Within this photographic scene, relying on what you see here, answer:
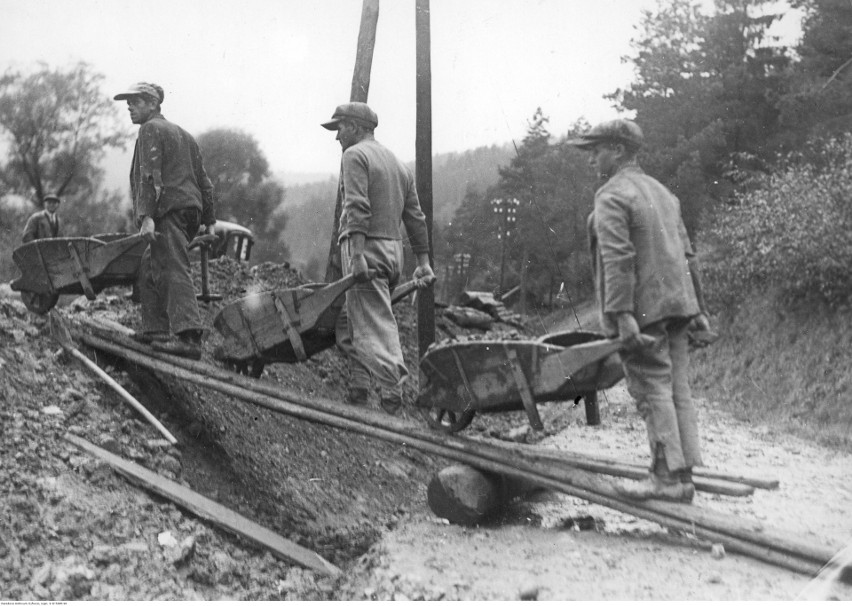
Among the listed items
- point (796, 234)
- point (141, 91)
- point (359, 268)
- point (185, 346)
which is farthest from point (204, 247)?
point (796, 234)

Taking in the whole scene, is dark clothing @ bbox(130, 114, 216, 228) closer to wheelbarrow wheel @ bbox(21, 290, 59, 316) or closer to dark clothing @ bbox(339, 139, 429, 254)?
wheelbarrow wheel @ bbox(21, 290, 59, 316)

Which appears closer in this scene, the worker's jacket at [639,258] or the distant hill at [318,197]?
the worker's jacket at [639,258]

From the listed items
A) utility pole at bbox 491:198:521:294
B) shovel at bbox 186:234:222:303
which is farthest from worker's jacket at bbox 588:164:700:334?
utility pole at bbox 491:198:521:294

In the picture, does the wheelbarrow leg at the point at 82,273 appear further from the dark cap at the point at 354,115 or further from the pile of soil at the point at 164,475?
the dark cap at the point at 354,115

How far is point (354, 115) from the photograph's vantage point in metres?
5.07

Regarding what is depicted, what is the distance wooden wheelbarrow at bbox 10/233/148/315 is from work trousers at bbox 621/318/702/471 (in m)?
3.97

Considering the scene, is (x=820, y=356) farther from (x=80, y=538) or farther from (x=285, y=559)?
(x=80, y=538)

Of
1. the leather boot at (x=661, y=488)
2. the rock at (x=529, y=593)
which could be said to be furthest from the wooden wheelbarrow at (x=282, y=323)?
the rock at (x=529, y=593)

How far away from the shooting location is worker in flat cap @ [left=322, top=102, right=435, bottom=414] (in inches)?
189

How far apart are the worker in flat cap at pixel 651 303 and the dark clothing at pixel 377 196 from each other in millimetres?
1632

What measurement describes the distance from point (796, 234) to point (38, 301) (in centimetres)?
799

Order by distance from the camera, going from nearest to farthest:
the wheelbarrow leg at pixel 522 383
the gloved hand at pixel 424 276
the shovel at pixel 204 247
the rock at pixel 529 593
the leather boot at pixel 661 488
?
the rock at pixel 529 593 < the leather boot at pixel 661 488 < the wheelbarrow leg at pixel 522 383 < the gloved hand at pixel 424 276 < the shovel at pixel 204 247

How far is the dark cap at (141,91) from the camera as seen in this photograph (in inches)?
222

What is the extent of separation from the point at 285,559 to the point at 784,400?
22.1 ft
